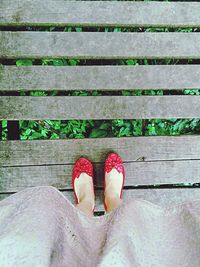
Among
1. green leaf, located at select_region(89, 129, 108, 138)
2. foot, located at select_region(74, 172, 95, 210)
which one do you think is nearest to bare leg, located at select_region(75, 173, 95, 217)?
foot, located at select_region(74, 172, 95, 210)

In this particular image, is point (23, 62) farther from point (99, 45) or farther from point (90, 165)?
point (90, 165)

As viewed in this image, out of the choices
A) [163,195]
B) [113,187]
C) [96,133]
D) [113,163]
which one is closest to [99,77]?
[96,133]

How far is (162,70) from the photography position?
1.72 meters

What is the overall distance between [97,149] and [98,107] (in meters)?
0.19

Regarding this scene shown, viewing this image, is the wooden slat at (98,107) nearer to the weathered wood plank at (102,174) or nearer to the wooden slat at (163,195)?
the weathered wood plank at (102,174)

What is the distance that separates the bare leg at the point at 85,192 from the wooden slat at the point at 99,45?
1.77ft

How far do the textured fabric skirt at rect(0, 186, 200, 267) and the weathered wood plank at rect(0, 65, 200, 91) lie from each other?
0.75 meters

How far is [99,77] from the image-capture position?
66.7 inches

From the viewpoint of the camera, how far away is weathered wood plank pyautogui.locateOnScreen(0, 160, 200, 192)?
170 centimetres

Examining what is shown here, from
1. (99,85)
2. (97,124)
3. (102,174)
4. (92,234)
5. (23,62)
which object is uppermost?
(23,62)

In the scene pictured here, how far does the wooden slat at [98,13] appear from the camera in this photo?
1.64 meters

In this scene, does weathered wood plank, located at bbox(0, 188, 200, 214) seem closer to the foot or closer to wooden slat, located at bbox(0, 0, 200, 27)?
the foot

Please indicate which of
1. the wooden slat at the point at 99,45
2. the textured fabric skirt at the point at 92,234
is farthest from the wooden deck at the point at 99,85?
the textured fabric skirt at the point at 92,234

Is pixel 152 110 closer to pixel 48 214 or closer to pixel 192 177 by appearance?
pixel 192 177
